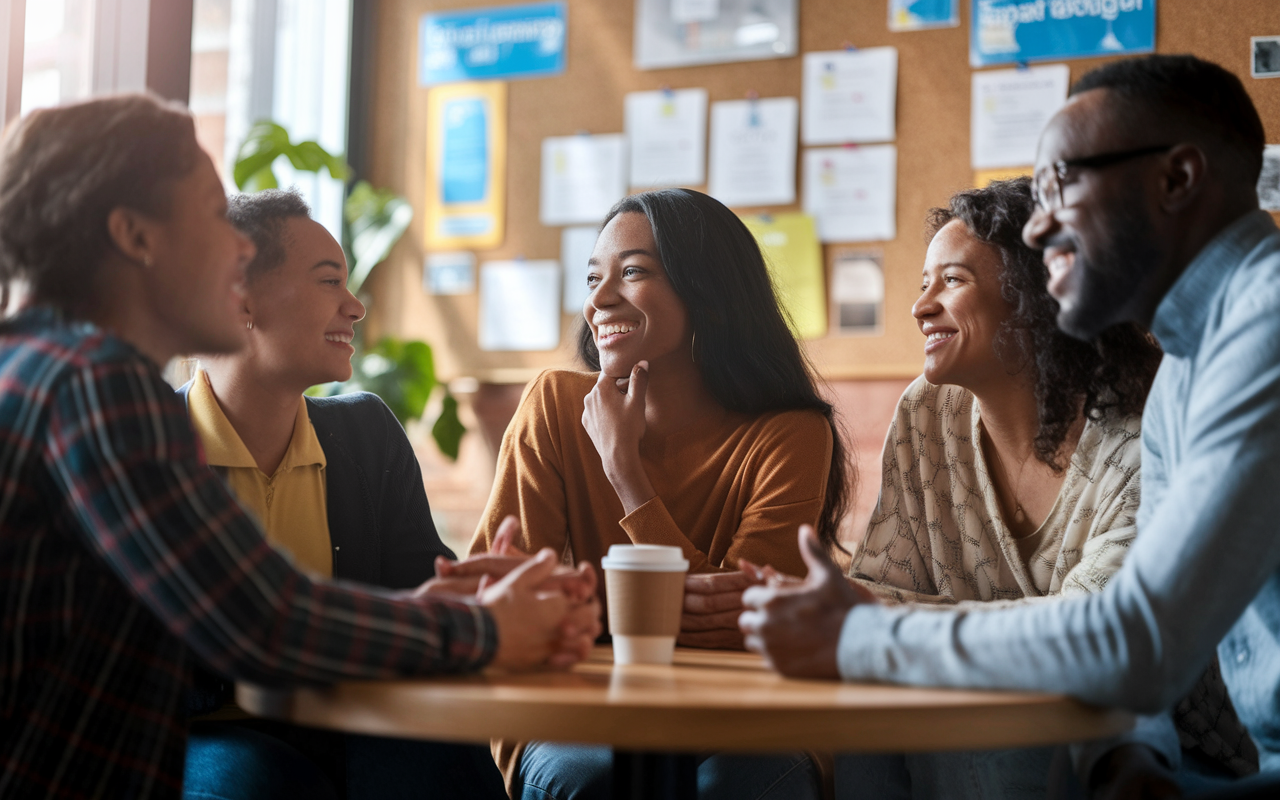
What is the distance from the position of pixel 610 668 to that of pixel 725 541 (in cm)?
67

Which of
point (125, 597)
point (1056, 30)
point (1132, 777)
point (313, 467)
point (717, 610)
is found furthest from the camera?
point (1056, 30)

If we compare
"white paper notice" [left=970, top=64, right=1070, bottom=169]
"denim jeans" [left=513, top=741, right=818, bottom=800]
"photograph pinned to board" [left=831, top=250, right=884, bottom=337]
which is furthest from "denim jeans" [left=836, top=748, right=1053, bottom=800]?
"white paper notice" [left=970, top=64, right=1070, bottom=169]

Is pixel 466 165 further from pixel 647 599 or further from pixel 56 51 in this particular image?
pixel 647 599

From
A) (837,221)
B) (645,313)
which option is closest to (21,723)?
(645,313)

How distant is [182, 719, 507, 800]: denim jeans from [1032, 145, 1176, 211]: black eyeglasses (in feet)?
3.59

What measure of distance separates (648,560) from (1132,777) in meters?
0.54

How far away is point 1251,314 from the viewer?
107 cm

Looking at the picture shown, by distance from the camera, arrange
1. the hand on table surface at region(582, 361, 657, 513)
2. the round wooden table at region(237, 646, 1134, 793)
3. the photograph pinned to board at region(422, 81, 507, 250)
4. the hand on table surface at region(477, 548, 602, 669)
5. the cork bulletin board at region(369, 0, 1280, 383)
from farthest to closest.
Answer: the photograph pinned to board at region(422, 81, 507, 250), the cork bulletin board at region(369, 0, 1280, 383), the hand on table surface at region(582, 361, 657, 513), the hand on table surface at region(477, 548, 602, 669), the round wooden table at region(237, 646, 1134, 793)

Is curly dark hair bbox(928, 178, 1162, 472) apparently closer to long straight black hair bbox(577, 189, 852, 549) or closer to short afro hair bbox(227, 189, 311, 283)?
long straight black hair bbox(577, 189, 852, 549)

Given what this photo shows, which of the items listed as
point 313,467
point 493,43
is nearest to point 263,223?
point 313,467

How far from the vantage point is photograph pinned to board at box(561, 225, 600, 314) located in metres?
3.48

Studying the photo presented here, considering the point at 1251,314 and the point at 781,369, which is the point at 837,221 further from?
the point at 1251,314

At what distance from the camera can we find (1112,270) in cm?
122

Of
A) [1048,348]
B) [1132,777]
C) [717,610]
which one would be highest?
[1048,348]
